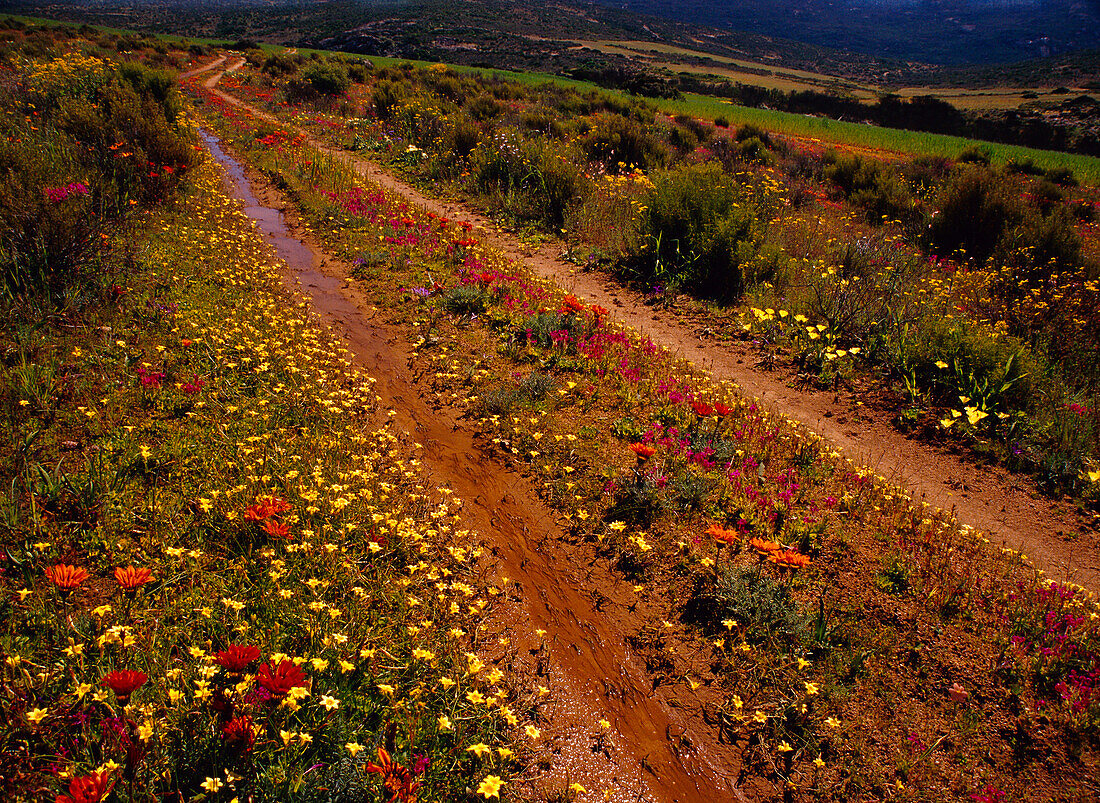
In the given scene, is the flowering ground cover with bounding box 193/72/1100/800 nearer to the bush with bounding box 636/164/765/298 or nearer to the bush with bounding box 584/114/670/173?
the bush with bounding box 636/164/765/298

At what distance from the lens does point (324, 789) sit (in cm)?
225

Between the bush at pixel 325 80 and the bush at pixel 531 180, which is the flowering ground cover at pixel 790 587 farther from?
the bush at pixel 325 80

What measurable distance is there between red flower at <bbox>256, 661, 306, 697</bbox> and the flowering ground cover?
2.07 metres

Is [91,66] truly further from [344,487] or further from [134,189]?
[344,487]

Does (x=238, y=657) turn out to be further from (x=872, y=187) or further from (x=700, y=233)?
(x=872, y=187)

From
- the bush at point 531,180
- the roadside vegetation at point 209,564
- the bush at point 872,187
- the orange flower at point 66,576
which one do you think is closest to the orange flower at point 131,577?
the roadside vegetation at point 209,564

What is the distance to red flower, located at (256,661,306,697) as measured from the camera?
82.8 inches

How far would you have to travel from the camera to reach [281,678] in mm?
2137

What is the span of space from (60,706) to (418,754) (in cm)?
161

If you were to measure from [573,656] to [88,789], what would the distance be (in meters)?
2.28

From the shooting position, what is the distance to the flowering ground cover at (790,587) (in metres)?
2.83

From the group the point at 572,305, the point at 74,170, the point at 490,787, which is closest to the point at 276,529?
the point at 490,787

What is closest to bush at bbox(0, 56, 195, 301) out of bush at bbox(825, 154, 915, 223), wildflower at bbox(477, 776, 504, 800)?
wildflower at bbox(477, 776, 504, 800)

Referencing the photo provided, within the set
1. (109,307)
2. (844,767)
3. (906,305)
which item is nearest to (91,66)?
(109,307)
